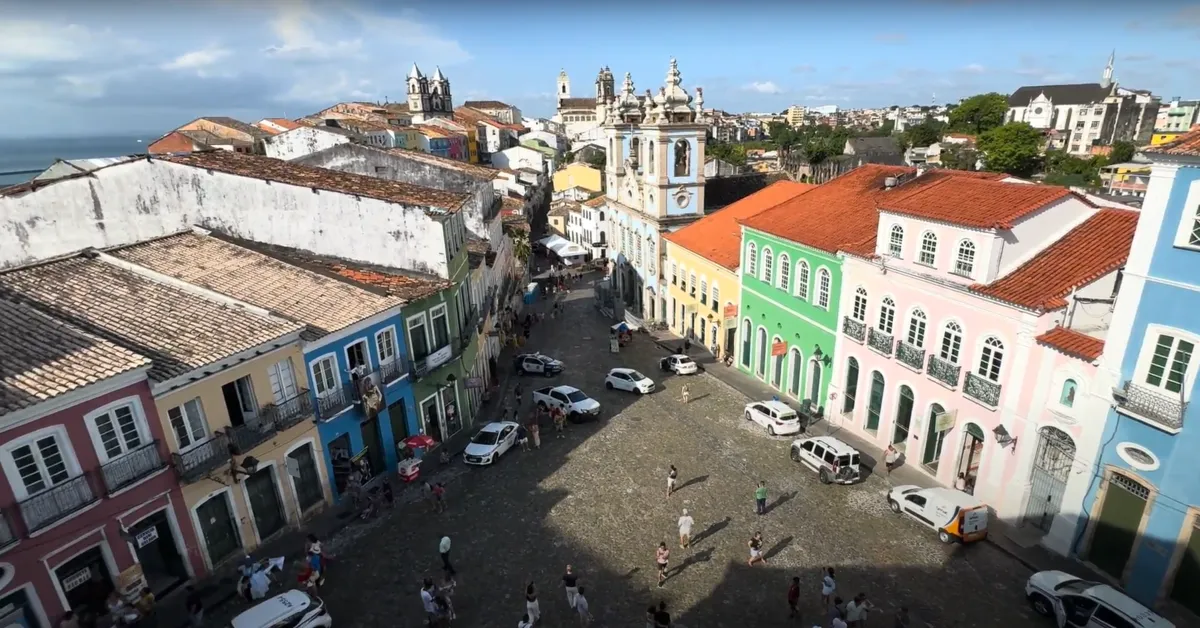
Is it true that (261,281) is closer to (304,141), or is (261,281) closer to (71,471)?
(71,471)

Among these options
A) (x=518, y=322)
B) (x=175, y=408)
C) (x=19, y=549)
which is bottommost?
(x=518, y=322)

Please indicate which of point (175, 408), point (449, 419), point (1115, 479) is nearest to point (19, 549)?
point (175, 408)

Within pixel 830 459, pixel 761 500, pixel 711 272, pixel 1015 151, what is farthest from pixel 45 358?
pixel 1015 151

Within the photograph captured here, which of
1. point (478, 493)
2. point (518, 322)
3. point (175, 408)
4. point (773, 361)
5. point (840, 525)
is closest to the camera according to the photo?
point (175, 408)

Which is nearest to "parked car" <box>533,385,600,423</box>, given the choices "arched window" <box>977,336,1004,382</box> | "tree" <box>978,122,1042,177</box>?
"arched window" <box>977,336,1004,382</box>

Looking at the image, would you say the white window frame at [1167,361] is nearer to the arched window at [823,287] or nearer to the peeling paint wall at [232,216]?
the arched window at [823,287]

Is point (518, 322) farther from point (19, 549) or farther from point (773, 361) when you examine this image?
point (19, 549)

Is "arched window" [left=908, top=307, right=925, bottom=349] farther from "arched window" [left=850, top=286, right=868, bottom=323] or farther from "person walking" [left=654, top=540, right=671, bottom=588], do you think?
"person walking" [left=654, top=540, right=671, bottom=588]
